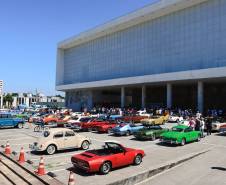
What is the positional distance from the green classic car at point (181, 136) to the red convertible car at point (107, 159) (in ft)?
20.9

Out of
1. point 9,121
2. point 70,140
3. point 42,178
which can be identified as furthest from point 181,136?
point 9,121

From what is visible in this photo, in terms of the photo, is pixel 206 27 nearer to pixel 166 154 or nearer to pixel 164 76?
pixel 164 76

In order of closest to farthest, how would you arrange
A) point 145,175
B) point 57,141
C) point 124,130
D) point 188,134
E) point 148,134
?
point 145,175, point 57,141, point 188,134, point 148,134, point 124,130

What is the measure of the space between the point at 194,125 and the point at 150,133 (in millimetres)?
4127

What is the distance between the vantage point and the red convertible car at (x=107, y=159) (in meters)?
14.9

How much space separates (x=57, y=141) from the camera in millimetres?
20625

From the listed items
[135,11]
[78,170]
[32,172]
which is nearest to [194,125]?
[78,170]

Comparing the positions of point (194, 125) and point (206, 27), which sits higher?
point (206, 27)

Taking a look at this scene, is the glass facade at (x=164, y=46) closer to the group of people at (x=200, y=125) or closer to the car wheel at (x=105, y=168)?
the group of people at (x=200, y=125)

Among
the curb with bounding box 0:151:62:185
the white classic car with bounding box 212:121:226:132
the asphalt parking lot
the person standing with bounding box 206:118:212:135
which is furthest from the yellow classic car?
the curb with bounding box 0:151:62:185

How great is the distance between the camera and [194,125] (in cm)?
2762

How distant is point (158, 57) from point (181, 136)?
141ft

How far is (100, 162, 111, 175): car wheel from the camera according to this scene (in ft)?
49.3

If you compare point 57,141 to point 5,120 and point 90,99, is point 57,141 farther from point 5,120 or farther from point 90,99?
point 90,99
